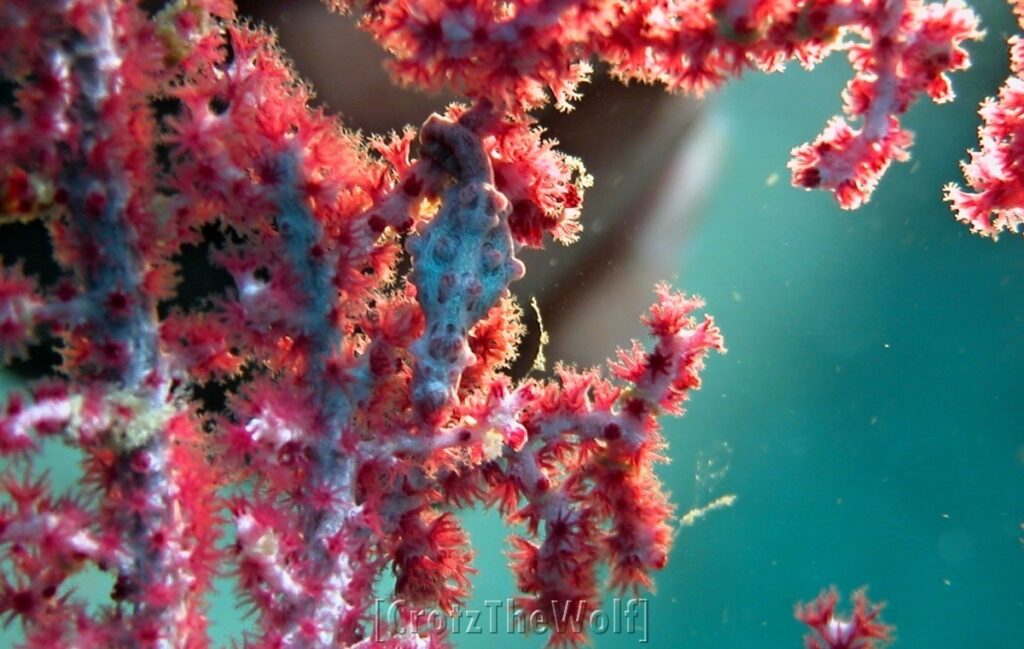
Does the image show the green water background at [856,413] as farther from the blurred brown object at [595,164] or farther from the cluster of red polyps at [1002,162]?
the cluster of red polyps at [1002,162]

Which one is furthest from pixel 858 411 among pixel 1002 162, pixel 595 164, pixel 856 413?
pixel 1002 162

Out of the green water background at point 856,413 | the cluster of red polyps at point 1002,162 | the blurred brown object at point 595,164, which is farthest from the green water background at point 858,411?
the cluster of red polyps at point 1002,162

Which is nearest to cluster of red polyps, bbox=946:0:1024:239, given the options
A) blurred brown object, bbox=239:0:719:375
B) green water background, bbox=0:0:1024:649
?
blurred brown object, bbox=239:0:719:375

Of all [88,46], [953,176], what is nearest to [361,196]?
[88,46]

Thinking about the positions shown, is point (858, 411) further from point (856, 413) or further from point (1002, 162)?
point (1002, 162)

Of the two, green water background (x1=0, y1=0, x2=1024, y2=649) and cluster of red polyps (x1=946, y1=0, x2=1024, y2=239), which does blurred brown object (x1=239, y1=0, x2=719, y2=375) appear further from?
cluster of red polyps (x1=946, y1=0, x2=1024, y2=239)

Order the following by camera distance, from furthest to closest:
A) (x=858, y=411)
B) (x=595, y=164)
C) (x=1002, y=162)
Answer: (x=858, y=411) → (x=595, y=164) → (x=1002, y=162)

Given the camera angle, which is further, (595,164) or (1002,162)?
(595,164)

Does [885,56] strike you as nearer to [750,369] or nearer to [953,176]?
[953,176]
